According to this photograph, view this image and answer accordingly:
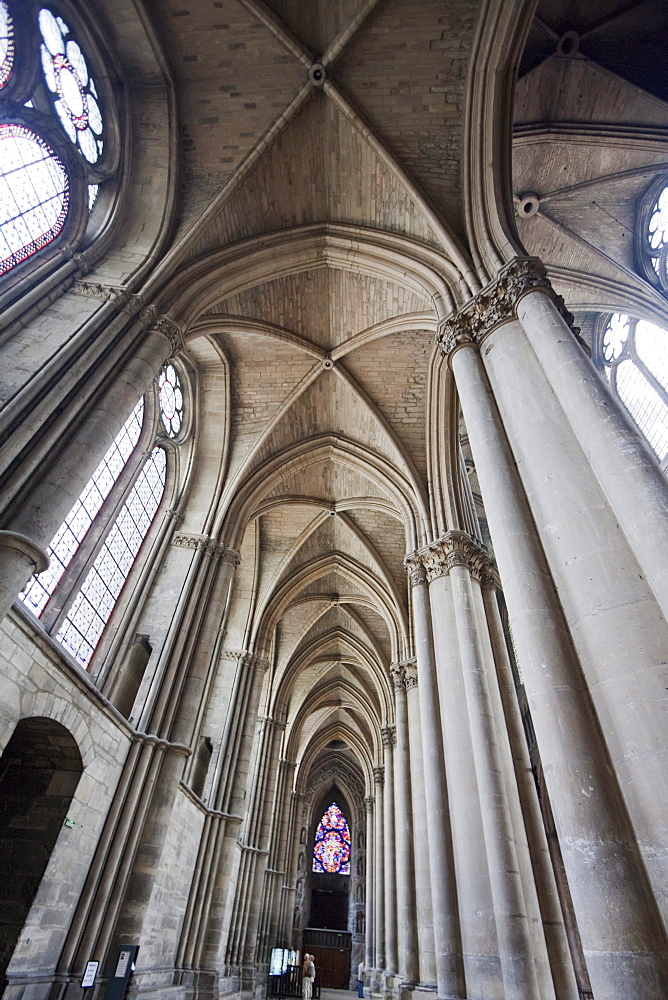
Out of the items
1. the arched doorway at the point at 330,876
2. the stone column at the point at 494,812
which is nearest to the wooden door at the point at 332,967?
the arched doorway at the point at 330,876

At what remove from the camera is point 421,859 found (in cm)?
1070

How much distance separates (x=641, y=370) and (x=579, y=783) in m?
9.60

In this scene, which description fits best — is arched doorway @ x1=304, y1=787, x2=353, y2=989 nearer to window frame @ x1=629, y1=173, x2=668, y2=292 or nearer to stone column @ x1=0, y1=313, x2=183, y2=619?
stone column @ x1=0, y1=313, x2=183, y2=619

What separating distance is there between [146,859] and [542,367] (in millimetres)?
7962

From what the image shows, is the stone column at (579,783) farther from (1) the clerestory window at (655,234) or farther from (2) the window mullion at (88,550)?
(1) the clerestory window at (655,234)

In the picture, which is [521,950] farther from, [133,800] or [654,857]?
[133,800]

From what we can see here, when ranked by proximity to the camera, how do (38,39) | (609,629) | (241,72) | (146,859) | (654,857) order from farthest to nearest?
(241,72)
(146,859)
(38,39)
(609,629)
(654,857)

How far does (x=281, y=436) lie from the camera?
43.4 ft

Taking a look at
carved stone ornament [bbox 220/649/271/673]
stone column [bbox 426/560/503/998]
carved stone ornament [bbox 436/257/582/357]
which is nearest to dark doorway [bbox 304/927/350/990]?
carved stone ornament [bbox 220/649/271/673]

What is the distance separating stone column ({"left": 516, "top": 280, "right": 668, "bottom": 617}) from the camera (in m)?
3.84

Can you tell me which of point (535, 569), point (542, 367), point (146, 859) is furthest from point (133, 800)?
point (542, 367)

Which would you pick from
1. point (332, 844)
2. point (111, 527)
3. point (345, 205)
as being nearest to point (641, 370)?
point (345, 205)

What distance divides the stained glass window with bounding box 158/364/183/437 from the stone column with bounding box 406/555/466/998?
17.7 ft

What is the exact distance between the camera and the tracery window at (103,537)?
282 inches
